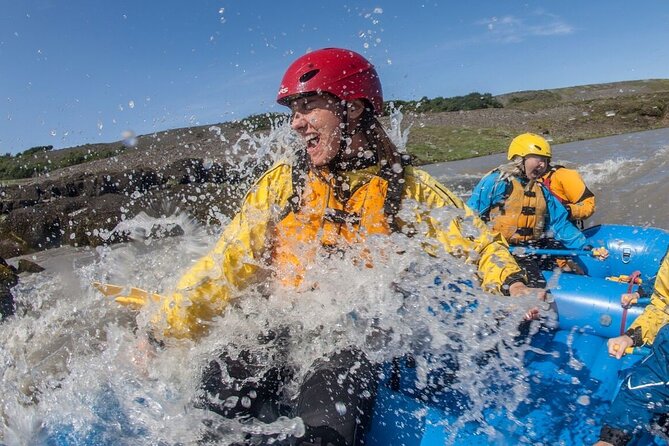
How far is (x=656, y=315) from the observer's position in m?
2.78

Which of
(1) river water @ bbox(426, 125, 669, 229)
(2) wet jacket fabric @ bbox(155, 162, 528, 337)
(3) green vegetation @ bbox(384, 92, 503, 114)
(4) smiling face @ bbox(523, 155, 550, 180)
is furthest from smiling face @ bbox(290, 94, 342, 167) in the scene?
(3) green vegetation @ bbox(384, 92, 503, 114)

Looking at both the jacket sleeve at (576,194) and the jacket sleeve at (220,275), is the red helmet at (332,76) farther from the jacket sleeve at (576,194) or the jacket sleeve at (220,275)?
the jacket sleeve at (576,194)

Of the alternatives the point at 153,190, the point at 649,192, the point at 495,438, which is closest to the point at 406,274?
the point at 495,438

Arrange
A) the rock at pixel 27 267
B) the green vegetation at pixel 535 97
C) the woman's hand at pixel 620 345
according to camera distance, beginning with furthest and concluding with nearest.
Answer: the green vegetation at pixel 535 97, the rock at pixel 27 267, the woman's hand at pixel 620 345

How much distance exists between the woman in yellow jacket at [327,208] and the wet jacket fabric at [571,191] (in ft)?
11.0

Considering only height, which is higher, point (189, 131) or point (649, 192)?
point (189, 131)

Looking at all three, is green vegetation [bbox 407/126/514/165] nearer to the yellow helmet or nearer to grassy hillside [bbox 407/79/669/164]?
grassy hillside [bbox 407/79/669/164]

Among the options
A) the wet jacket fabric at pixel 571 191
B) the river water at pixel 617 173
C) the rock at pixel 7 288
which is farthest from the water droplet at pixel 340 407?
the river water at pixel 617 173

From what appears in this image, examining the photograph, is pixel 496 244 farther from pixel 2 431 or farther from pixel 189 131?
pixel 189 131

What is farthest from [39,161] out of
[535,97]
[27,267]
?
[535,97]

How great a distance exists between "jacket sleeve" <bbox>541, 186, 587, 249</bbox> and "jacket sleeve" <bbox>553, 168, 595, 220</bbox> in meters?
0.31

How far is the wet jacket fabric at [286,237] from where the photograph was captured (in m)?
2.68

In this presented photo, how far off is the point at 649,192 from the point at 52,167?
21256 millimetres

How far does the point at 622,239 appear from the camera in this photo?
521 cm
